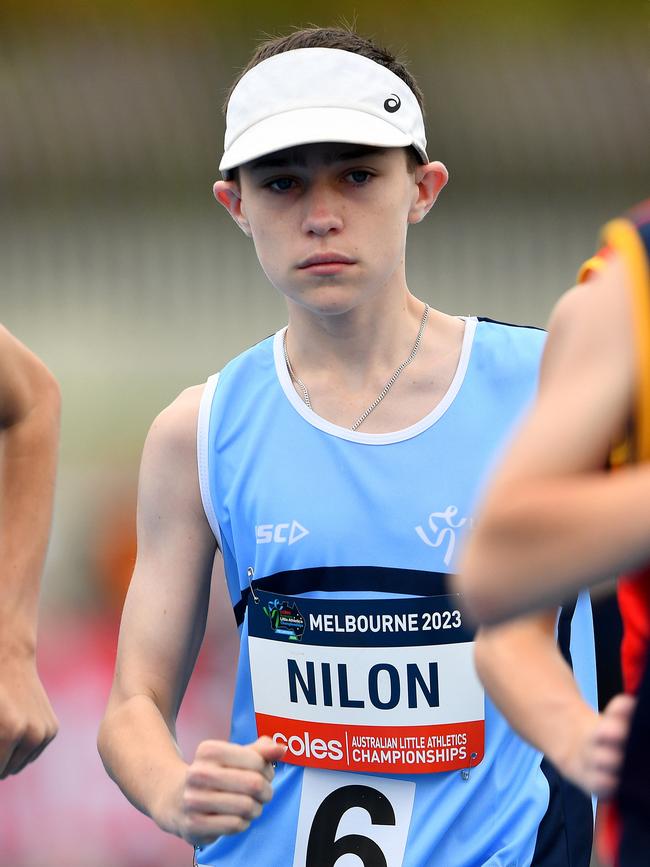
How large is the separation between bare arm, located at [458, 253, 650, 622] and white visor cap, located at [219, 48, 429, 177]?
1413 millimetres

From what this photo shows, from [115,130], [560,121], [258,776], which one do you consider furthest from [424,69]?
[258,776]

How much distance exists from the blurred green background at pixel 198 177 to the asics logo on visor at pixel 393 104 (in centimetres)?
651

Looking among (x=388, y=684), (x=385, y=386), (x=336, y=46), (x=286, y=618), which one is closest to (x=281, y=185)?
(x=336, y=46)

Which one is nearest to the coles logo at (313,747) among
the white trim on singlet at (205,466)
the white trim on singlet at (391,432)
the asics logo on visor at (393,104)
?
the white trim on singlet at (205,466)

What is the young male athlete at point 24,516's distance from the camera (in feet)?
9.98

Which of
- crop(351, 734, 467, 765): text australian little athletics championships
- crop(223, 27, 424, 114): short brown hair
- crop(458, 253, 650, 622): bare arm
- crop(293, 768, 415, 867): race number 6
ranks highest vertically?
crop(223, 27, 424, 114): short brown hair

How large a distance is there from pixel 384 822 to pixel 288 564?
0.54 m

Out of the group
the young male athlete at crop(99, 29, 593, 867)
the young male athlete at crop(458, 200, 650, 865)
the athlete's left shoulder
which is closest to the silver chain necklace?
the young male athlete at crop(99, 29, 593, 867)

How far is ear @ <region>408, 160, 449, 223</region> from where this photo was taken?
127 inches

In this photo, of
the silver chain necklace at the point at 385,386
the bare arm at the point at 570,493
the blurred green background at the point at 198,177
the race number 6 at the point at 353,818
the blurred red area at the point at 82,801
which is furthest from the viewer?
the blurred green background at the point at 198,177

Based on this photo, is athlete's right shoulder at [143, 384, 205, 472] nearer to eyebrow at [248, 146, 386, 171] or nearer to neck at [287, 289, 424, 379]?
neck at [287, 289, 424, 379]

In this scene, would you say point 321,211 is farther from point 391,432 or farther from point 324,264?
point 391,432

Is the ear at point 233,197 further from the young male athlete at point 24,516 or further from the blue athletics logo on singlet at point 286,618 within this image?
the blue athletics logo on singlet at point 286,618

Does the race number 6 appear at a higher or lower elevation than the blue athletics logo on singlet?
lower
